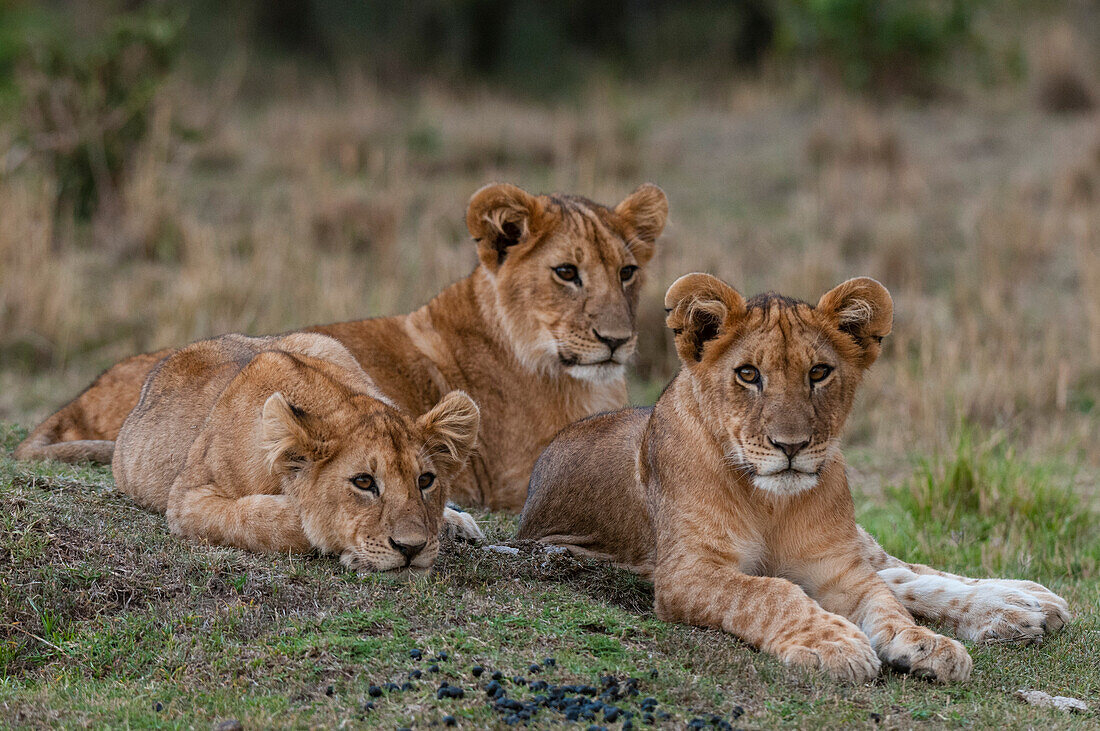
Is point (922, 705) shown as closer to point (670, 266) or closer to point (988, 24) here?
point (670, 266)

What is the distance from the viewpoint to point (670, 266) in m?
11.2

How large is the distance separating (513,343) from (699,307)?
207 cm

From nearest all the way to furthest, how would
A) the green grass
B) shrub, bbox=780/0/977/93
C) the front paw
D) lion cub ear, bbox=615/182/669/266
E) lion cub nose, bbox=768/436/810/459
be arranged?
the green grass → lion cub nose, bbox=768/436/810/459 → the front paw → lion cub ear, bbox=615/182/669/266 → shrub, bbox=780/0/977/93

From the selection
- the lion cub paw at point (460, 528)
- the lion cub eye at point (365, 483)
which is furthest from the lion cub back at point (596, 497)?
the lion cub eye at point (365, 483)

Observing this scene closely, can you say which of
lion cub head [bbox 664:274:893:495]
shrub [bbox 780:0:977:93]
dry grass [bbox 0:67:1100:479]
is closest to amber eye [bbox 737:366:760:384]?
lion cub head [bbox 664:274:893:495]

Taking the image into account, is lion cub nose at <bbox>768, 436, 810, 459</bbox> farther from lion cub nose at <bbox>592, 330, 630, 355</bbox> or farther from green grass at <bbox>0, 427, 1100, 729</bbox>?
lion cub nose at <bbox>592, 330, 630, 355</bbox>

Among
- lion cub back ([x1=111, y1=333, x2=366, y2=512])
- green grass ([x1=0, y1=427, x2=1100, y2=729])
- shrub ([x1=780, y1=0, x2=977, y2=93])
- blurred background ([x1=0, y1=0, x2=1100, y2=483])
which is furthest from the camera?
shrub ([x1=780, y1=0, x2=977, y2=93])

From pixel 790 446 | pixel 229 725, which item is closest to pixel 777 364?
pixel 790 446

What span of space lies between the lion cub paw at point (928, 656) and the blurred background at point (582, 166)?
3093 mm

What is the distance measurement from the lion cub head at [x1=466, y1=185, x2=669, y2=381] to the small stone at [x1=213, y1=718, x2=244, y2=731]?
119 inches

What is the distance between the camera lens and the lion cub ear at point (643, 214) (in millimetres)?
6641

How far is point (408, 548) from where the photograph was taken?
4457 millimetres

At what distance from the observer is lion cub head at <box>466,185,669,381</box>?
624cm

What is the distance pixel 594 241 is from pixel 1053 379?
14.1 feet
